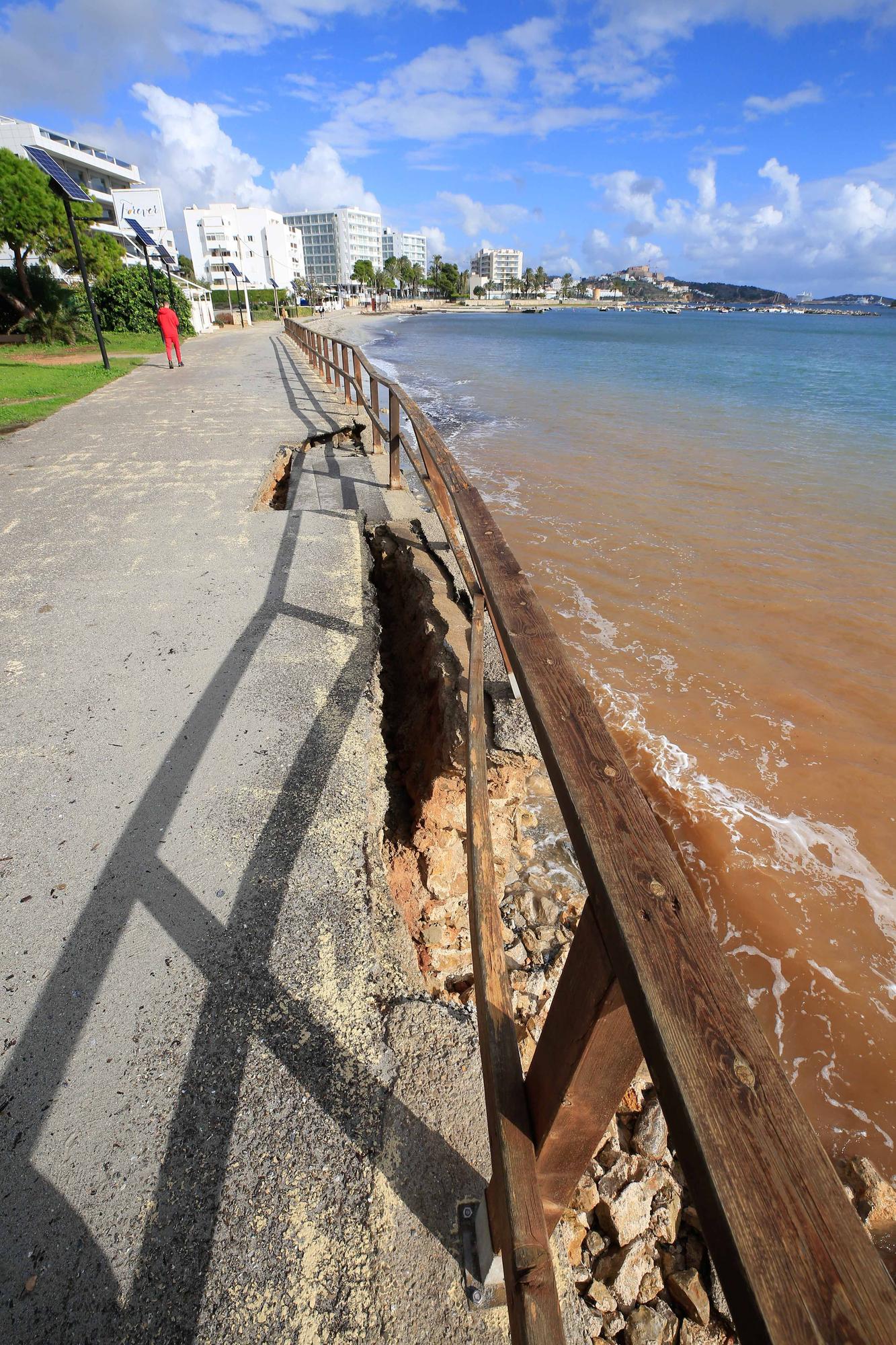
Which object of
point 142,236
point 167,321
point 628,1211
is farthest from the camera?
point 142,236

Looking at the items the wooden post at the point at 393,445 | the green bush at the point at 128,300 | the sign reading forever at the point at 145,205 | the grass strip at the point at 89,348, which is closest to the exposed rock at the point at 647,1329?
the wooden post at the point at 393,445

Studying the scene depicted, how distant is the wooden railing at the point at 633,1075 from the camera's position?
24.1 inches

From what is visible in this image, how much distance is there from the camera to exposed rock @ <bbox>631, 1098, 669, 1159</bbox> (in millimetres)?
2205

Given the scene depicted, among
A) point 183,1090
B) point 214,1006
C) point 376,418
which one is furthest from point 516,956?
point 376,418

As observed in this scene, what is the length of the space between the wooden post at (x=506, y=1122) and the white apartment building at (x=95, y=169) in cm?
5981

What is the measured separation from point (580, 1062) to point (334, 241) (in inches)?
→ 7536

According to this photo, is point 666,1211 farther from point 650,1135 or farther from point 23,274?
point 23,274

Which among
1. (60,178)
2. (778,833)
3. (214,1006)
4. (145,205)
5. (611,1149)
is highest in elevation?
(145,205)

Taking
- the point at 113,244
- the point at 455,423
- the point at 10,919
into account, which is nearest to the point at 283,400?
the point at 455,423

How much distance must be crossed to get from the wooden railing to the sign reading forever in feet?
272

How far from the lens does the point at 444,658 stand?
3.77 meters

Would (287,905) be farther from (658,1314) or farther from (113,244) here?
(113,244)

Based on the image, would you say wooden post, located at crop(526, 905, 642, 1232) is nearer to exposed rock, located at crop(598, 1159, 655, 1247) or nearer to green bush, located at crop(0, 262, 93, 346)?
exposed rock, located at crop(598, 1159, 655, 1247)

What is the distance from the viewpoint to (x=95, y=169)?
58969 mm
